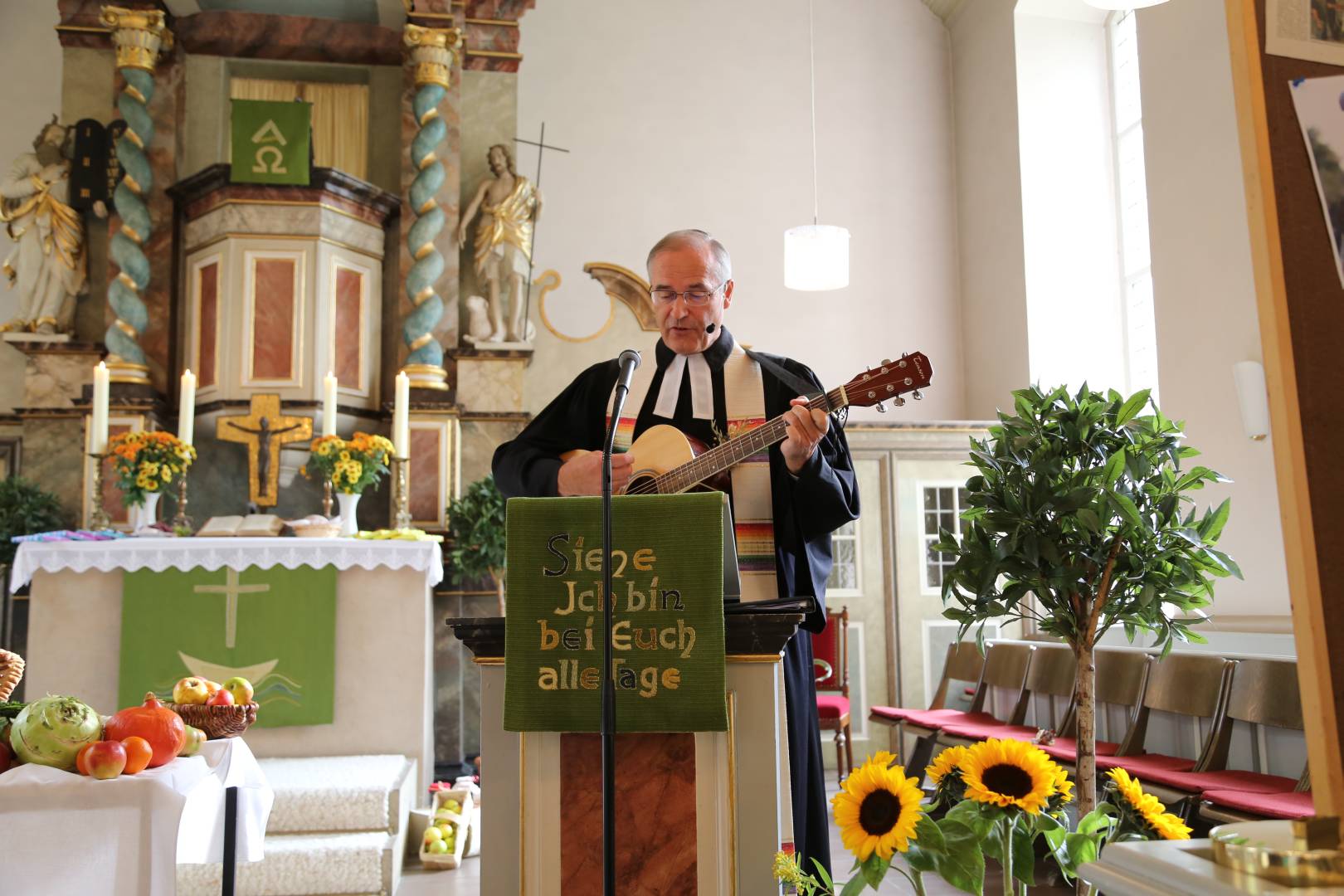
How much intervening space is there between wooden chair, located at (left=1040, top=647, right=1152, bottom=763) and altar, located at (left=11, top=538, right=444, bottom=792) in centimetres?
283

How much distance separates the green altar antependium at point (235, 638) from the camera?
496 centimetres

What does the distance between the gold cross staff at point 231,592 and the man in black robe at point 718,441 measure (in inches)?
112

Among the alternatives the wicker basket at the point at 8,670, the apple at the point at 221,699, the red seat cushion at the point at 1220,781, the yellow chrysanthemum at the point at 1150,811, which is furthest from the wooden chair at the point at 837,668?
the yellow chrysanthemum at the point at 1150,811

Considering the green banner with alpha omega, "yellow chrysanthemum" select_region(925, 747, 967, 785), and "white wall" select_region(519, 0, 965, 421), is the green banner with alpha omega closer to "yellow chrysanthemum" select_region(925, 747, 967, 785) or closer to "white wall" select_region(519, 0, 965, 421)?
"yellow chrysanthemum" select_region(925, 747, 967, 785)

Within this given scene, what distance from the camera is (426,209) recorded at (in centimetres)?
764

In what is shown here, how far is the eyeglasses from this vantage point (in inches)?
103

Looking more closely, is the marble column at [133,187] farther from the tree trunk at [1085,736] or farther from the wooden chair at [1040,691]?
the tree trunk at [1085,736]

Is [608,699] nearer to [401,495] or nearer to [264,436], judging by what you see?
[401,495]

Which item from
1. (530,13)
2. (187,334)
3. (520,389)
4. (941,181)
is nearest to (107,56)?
(187,334)

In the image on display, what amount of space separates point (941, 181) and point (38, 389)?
22.0 feet

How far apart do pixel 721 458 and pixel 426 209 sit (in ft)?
18.5

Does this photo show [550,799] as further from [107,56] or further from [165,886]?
[107,56]

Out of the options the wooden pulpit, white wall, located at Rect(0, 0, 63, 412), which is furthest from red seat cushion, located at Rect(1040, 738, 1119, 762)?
white wall, located at Rect(0, 0, 63, 412)

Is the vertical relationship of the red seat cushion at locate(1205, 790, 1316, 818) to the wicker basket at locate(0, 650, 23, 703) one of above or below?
below
